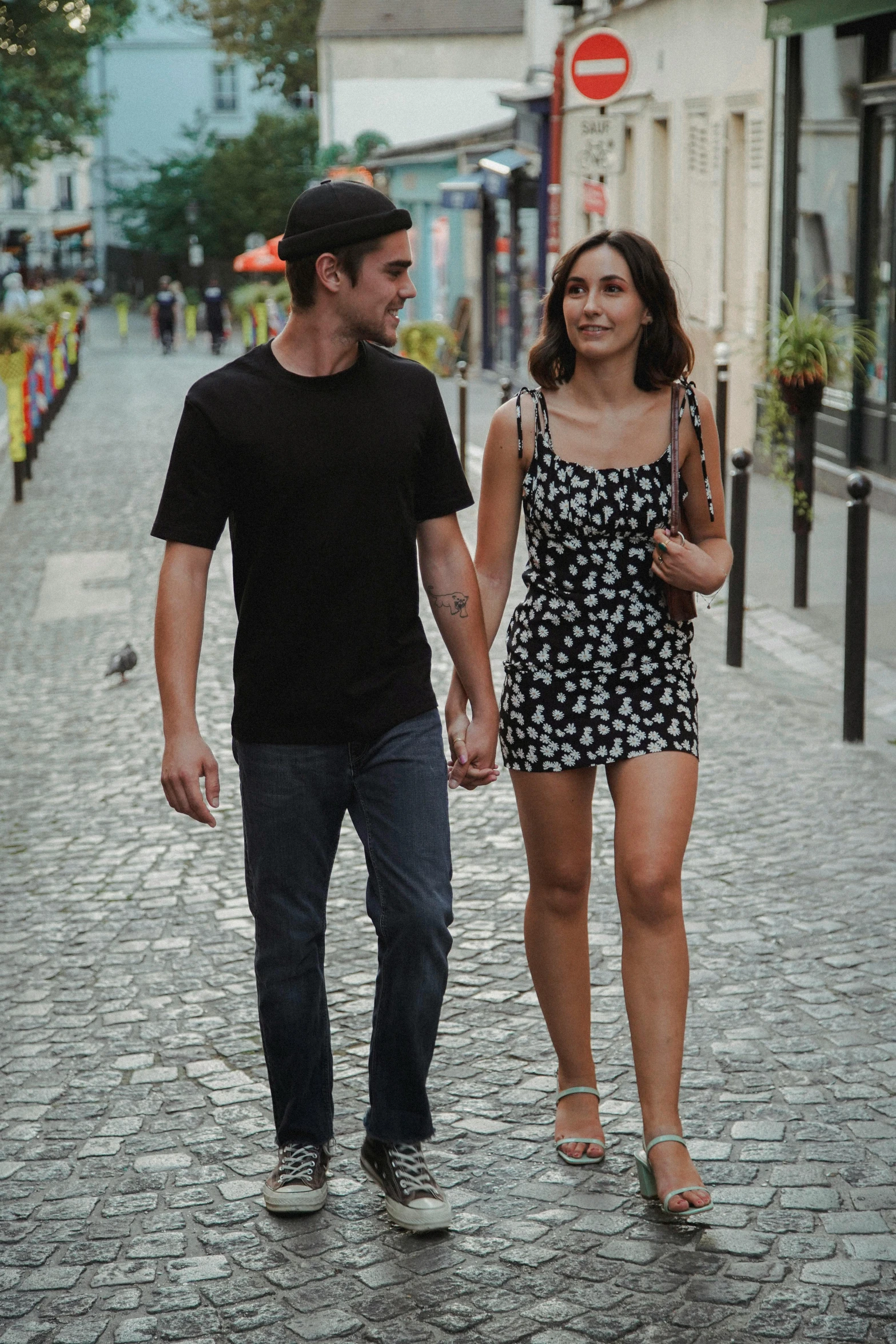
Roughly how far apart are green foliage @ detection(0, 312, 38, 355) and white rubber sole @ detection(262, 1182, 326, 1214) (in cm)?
1529

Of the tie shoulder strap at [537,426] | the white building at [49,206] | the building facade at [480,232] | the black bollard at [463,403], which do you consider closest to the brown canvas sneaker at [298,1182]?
the tie shoulder strap at [537,426]

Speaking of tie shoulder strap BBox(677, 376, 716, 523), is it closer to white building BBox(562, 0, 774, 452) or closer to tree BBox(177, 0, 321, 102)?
white building BBox(562, 0, 774, 452)

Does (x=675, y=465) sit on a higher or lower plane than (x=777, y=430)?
higher

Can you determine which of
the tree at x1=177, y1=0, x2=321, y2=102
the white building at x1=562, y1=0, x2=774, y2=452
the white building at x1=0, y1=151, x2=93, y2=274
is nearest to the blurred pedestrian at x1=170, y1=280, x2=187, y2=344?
the tree at x1=177, y1=0, x2=321, y2=102

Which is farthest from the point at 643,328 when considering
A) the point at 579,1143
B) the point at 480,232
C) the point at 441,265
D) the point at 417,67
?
the point at 417,67

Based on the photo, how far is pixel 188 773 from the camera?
11.3ft

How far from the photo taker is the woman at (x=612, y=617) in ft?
12.1

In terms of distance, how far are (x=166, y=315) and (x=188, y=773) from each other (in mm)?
41225

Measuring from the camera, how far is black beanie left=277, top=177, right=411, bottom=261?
3381 millimetres

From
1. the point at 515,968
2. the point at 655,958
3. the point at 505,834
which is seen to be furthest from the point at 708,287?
the point at 655,958

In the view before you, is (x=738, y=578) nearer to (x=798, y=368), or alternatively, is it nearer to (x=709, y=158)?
(x=798, y=368)

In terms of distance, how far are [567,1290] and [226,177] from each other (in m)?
65.0

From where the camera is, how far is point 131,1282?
3.45m

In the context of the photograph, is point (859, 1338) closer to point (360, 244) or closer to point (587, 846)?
point (587, 846)
